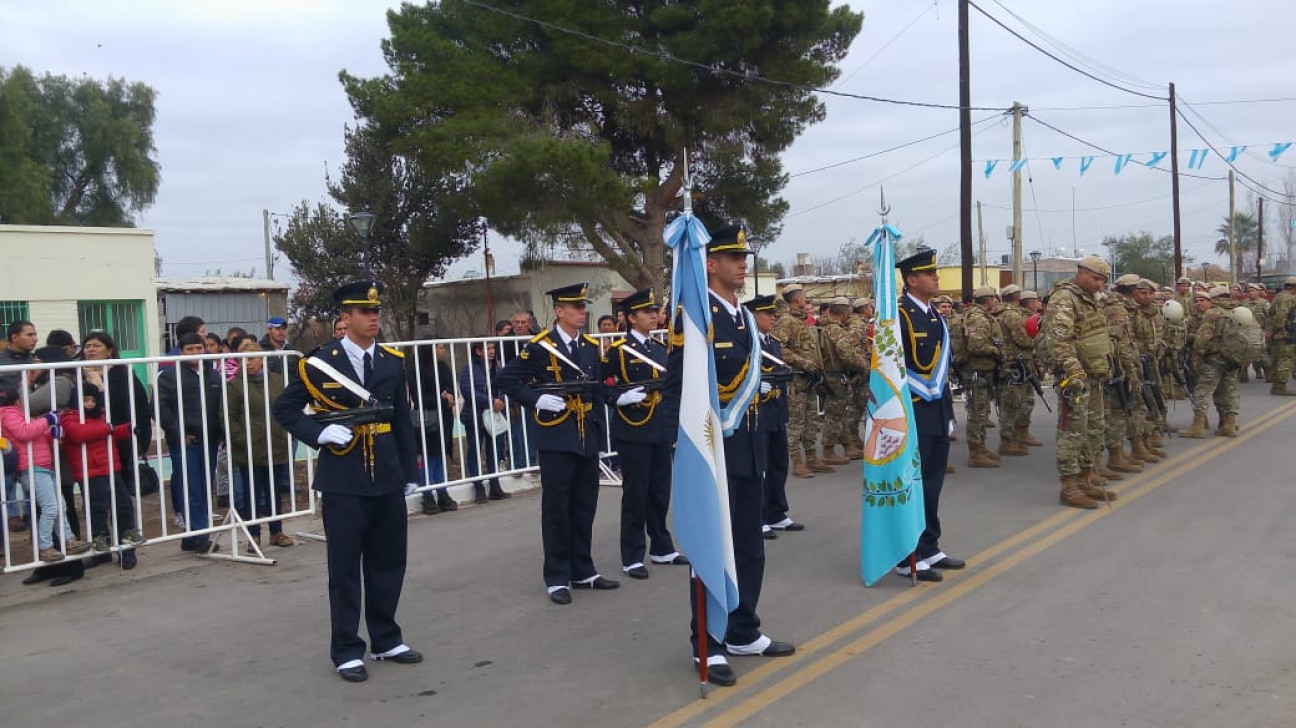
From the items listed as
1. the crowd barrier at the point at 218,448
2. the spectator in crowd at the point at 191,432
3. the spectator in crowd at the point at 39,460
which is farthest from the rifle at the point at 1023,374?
the spectator in crowd at the point at 39,460

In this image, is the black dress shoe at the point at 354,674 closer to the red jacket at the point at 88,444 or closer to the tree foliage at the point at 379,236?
the red jacket at the point at 88,444

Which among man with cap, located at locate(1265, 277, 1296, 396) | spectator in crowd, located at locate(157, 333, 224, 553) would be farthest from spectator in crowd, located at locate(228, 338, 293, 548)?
man with cap, located at locate(1265, 277, 1296, 396)

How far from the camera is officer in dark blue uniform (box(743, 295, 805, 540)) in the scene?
7.48 meters

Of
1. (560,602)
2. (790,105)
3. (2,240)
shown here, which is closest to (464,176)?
(790,105)

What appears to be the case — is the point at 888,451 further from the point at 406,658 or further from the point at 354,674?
the point at 354,674

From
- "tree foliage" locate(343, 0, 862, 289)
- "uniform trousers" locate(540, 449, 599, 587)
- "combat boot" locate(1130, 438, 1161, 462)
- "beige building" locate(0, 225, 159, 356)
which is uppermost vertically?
"tree foliage" locate(343, 0, 862, 289)

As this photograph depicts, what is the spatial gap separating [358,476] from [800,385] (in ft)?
22.2

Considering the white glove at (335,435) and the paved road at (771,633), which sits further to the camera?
the white glove at (335,435)

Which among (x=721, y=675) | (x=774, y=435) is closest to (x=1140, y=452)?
(x=774, y=435)

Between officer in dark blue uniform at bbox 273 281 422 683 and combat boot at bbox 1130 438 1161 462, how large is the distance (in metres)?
8.50

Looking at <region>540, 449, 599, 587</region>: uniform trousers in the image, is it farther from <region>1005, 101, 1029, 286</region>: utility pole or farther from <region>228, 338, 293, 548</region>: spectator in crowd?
<region>1005, 101, 1029, 286</region>: utility pole

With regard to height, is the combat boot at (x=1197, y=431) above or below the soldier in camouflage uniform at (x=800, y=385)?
below

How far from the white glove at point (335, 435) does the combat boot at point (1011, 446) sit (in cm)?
887

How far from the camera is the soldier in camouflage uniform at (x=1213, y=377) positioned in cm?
1235
